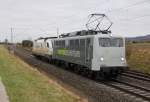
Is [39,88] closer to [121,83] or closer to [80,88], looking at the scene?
[80,88]

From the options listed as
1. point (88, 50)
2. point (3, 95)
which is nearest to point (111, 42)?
point (88, 50)

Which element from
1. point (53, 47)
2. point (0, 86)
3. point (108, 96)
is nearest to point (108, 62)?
point (108, 96)

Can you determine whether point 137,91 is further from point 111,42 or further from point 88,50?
point 88,50

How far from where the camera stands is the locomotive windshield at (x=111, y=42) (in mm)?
23112

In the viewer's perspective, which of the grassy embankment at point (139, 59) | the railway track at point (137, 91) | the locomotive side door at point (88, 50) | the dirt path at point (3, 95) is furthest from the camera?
the grassy embankment at point (139, 59)

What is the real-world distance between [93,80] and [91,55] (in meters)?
1.53

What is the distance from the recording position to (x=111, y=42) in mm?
23406

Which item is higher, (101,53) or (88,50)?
(88,50)

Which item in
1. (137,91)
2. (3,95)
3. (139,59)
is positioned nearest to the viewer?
(3,95)

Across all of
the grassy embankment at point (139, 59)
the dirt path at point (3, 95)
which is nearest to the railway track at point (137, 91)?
the dirt path at point (3, 95)

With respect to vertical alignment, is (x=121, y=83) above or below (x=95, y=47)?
below

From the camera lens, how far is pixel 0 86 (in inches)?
627

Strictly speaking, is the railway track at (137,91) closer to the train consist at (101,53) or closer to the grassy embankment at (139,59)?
the train consist at (101,53)

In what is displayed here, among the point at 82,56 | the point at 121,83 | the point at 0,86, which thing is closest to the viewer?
the point at 0,86
